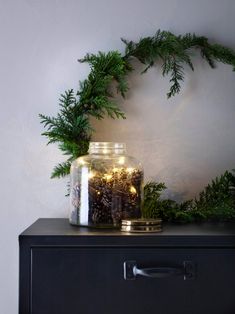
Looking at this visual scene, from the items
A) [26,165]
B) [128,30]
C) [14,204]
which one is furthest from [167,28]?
[14,204]

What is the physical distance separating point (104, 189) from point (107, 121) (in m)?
0.32

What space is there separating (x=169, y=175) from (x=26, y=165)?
1.40 feet

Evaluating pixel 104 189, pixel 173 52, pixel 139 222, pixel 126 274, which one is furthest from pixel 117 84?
pixel 126 274

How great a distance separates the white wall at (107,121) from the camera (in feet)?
5.43

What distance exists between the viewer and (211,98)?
1684 mm

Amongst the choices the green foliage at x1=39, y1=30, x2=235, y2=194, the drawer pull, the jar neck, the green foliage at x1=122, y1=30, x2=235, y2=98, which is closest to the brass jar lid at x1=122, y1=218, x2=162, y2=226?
the drawer pull

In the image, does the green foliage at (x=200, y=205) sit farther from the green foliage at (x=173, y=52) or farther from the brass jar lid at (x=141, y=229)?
the green foliage at (x=173, y=52)

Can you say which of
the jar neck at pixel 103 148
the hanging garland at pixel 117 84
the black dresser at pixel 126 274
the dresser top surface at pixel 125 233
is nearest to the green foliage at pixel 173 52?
the hanging garland at pixel 117 84

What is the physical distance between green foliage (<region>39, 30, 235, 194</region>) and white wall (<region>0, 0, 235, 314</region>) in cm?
3

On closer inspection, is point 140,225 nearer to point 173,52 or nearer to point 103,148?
point 103,148

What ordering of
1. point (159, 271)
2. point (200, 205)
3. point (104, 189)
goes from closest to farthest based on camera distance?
point (159, 271)
point (104, 189)
point (200, 205)

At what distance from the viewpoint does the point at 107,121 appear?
1.66 meters

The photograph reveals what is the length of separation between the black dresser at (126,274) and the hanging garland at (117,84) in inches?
10.7

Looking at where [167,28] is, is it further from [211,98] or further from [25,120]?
[25,120]
